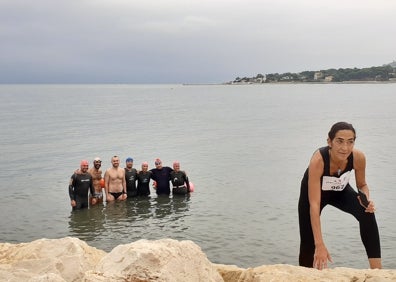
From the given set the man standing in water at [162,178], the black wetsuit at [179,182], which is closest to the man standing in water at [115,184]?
the man standing in water at [162,178]

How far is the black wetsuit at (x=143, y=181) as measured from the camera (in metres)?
15.5

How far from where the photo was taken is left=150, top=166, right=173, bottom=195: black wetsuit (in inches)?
622

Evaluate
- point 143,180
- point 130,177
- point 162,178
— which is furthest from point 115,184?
point 162,178

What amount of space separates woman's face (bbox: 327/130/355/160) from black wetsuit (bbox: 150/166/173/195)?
1164 cm

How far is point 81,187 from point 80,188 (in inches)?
1.9

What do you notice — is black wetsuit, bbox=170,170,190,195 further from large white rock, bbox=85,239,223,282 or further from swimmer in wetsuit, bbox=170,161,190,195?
large white rock, bbox=85,239,223,282

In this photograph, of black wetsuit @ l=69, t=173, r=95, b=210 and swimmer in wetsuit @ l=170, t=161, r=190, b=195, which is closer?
black wetsuit @ l=69, t=173, r=95, b=210

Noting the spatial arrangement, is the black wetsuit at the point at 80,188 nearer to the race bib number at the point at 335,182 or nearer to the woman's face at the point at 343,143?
the race bib number at the point at 335,182

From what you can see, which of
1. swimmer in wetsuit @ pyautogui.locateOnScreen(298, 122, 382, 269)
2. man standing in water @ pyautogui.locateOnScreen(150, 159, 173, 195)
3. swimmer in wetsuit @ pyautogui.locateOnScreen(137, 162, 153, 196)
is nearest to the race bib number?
swimmer in wetsuit @ pyautogui.locateOnScreen(298, 122, 382, 269)

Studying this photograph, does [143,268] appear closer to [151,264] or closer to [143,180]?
[151,264]

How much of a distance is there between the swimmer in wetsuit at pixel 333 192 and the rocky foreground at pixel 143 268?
1.27ft

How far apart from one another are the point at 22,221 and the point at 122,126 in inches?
1335

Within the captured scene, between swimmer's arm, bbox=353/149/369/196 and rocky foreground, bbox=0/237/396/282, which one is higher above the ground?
swimmer's arm, bbox=353/149/369/196

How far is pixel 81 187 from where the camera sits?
14.3 m
